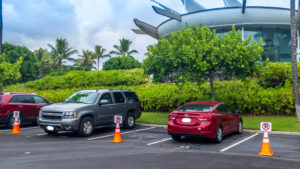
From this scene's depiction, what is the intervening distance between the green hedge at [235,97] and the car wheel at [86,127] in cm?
630

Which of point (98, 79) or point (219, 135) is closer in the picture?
point (219, 135)

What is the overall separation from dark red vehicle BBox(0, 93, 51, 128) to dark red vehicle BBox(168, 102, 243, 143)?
803cm

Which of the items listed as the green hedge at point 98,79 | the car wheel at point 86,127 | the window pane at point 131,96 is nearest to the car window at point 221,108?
the window pane at point 131,96

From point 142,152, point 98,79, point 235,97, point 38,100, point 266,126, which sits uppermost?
point 98,79

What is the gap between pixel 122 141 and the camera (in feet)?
32.2

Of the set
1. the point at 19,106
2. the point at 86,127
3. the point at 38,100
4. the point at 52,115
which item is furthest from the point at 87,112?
the point at 38,100

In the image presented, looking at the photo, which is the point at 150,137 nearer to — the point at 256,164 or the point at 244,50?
the point at 256,164

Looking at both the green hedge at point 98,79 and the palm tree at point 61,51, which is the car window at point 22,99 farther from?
the palm tree at point 61,51

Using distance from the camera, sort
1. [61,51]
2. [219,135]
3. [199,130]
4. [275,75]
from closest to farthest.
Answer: [199,130] → [219,135] → [275,75] → [61,51]

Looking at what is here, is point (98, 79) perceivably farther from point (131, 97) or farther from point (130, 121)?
point (130, 121)

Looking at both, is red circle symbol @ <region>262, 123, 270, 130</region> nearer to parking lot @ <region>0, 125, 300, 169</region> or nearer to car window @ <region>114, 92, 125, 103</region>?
parking lot @ <region>0, 125, 300, 169</region>

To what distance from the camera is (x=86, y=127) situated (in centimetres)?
1079

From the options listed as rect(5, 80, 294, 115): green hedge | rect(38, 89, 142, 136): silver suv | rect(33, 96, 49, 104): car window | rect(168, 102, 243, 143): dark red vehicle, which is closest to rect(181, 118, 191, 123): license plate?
rect(168, 102, 243, 143): dark red vehicle

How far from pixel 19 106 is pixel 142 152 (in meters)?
8.38
